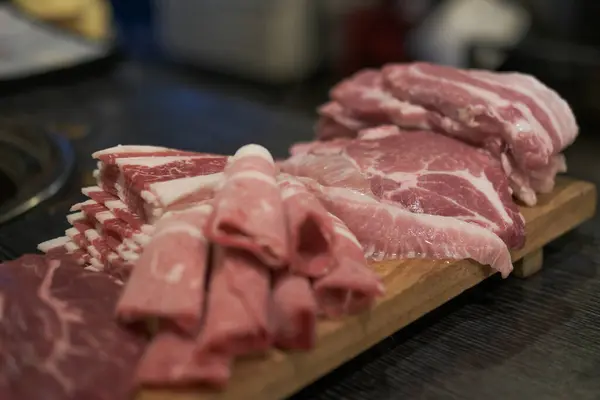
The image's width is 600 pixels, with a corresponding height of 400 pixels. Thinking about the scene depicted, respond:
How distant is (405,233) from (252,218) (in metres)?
0.33

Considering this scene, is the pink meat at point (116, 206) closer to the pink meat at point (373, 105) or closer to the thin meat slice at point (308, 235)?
the thin meat slice at point (308, 235)

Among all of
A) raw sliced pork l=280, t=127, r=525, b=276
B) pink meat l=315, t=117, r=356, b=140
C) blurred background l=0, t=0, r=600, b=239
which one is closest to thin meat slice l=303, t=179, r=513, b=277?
raw sliced pork l=280, t=127, r=525, b=276

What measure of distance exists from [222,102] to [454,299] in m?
1.46

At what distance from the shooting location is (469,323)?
1341mm

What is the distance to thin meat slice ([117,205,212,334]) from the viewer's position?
0.97 m

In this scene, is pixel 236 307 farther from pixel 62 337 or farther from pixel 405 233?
pixel 405 233

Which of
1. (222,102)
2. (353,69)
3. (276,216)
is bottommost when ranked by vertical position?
(353,69)

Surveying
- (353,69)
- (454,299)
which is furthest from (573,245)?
(353,69)

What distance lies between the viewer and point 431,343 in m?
1.28

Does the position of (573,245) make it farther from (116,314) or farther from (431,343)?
(116,314)

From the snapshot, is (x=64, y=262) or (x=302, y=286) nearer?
(x=302, y=286)

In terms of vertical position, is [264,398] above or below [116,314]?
below

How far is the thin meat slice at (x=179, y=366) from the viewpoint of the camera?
37.1 inches

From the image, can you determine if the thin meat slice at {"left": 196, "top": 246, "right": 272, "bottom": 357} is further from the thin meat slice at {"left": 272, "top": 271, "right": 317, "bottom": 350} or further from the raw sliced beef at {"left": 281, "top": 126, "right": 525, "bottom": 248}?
the raw sliced beef at {"left": 281, "top": 126, "right": 525, "bottom": 248}
